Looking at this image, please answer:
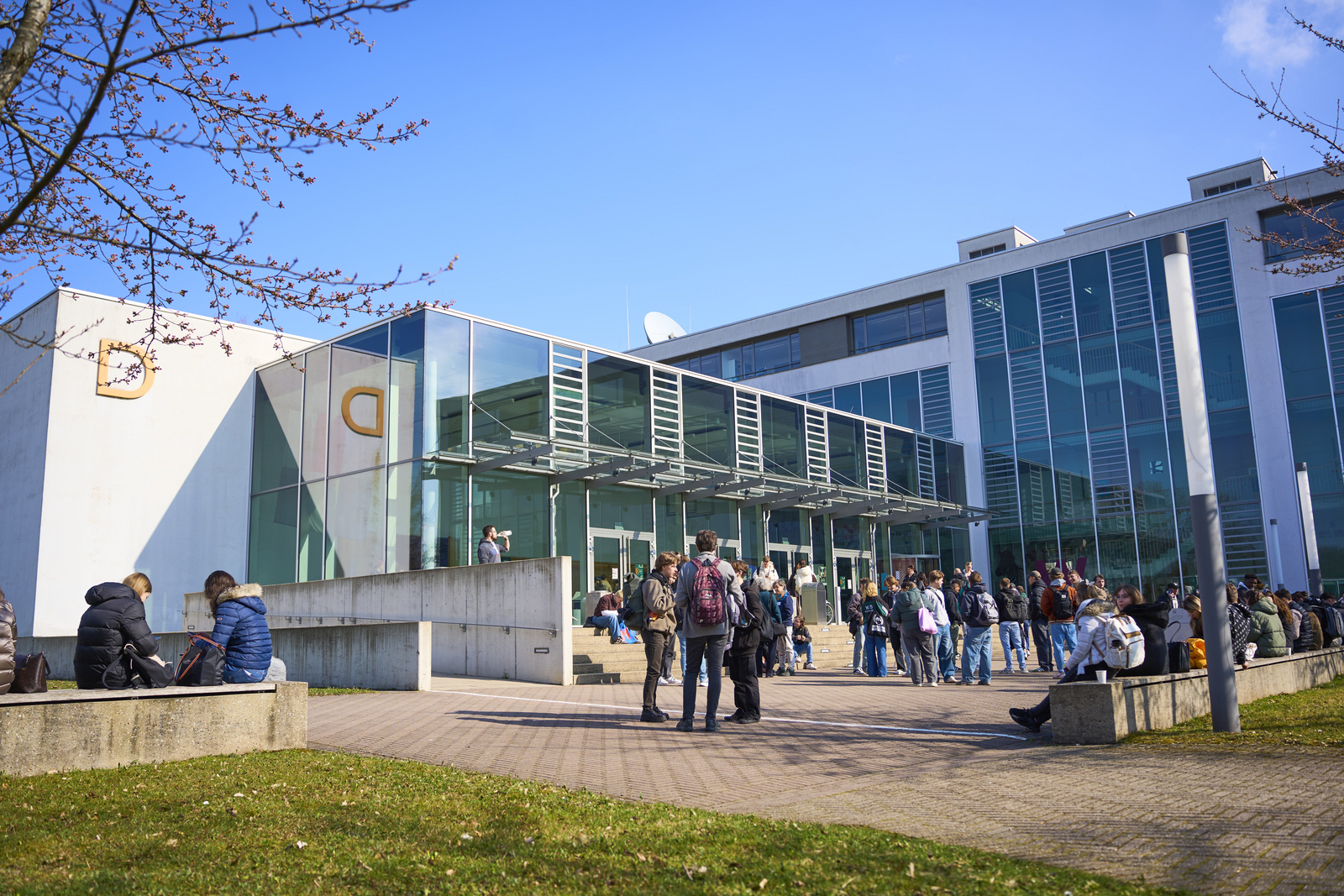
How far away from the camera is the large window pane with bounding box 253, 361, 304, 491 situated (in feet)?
81.1

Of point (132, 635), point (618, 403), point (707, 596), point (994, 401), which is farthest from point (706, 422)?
point (132, 635)

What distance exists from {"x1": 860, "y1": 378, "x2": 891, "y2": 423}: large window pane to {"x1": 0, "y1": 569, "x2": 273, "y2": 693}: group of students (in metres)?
30.2

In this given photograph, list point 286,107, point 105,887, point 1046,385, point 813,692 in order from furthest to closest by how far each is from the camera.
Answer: point 1046,385
point 813,692
point 286,107
point 105,887

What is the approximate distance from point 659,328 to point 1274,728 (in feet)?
117

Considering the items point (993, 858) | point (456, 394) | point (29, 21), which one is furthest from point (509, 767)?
point (456, 394)

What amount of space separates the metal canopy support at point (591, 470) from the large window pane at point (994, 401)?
663 inches

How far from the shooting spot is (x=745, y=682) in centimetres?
991

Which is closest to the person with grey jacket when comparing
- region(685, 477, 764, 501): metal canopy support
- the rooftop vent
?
region(685, 477, 764, 501): metal canopy support

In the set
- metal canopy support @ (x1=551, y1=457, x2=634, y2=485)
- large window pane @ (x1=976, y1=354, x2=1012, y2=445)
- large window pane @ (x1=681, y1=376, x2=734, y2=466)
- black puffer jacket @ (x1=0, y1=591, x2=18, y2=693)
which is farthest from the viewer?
large window pane @ (x1=976, y1=354, x2=1012, y2=445)

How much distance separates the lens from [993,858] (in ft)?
14.4

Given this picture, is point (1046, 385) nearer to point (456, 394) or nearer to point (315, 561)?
point (456, 394)

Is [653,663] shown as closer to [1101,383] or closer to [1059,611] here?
[1059,611]

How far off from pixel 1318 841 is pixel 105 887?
5248mm

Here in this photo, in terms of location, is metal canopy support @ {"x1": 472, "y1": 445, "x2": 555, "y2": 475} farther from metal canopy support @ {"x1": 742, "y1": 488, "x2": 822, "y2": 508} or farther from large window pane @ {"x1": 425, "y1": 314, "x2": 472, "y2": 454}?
metal canopy support @ {"x1": 742, "y1": 488, "x2": 822, "y2": 508}
